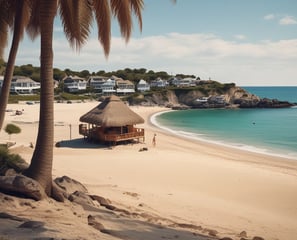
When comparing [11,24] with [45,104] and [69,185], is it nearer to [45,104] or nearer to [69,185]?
[45,104]

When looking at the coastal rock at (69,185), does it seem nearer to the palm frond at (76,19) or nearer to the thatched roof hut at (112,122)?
the palm frond at (76,19)

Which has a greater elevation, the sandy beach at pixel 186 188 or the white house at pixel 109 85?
the white house at pixel 109 85

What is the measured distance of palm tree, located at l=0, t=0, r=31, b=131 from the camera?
905cm

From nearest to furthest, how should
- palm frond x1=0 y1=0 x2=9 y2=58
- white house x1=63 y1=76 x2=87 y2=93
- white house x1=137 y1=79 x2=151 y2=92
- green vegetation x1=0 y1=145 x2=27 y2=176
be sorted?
palm frond x1=0 y1=0 x2=9 y2=58, green vegetation x1=0 y1=145 x2=27 y2=176, white house x1=63 y1=76 x2=87 y2=93, white house x1=137 y1=79 x2=151 y2=92

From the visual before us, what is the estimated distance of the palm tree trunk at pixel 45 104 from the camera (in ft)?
24.6

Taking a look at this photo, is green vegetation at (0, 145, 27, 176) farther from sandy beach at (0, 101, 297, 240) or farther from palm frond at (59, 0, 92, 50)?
palm frond at (59, 0, 92, 50)

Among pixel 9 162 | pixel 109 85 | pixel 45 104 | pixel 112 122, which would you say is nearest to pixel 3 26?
pixel 45 104

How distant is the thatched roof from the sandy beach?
1646 mm

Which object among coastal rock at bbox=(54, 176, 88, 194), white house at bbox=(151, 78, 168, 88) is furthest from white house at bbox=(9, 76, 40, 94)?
coastal rock at bbox=(54, 176, 88, 194)

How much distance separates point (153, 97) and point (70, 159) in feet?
232

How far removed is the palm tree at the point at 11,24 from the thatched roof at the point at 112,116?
13.0 metres

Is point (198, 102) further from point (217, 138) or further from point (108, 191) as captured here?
point (108, 191)

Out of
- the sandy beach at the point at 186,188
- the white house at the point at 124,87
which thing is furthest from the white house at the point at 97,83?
the sandy beach at the point at 186,188

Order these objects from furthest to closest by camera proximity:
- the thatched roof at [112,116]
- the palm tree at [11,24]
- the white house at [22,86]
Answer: the white house at [22,86]
the thatched roof at [112,116]
the palm tree at [11,24]
